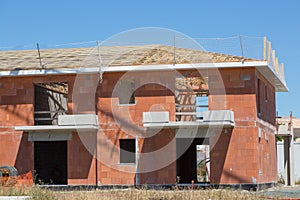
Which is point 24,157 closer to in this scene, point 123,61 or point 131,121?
point 131,121

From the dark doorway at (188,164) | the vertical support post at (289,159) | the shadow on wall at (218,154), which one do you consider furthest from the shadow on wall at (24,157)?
the vertical support post at (289,159)

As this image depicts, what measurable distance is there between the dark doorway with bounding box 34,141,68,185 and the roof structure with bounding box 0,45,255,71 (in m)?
5.62

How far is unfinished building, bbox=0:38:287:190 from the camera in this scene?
32.4 metres

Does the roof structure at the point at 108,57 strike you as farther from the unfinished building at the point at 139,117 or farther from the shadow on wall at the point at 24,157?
the shadow on wall at the point at 24,157

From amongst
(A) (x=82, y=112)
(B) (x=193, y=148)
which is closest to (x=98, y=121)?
(A) (x=82, y=112)

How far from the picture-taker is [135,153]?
110 ft

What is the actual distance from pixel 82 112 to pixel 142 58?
417 centimetres

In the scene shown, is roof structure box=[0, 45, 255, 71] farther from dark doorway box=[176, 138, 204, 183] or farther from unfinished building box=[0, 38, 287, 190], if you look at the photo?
dark doorway box=[176, 138, 204, 183]

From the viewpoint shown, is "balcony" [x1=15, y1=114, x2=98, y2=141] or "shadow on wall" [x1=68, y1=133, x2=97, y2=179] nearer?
"balcony" [x1=15, y1=114, x2=98, y2=141]

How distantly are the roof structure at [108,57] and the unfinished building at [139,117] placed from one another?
6cm

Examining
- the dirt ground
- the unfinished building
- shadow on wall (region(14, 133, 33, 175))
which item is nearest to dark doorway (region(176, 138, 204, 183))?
the unfinished building

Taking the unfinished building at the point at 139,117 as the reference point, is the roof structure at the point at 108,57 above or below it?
above

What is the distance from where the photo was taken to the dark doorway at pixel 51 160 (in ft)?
133

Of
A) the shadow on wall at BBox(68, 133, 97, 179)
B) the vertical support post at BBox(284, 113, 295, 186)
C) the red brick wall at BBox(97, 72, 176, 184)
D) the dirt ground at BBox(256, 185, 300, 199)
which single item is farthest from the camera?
the vertical support post at BBox(284, 113, 295, 186)
